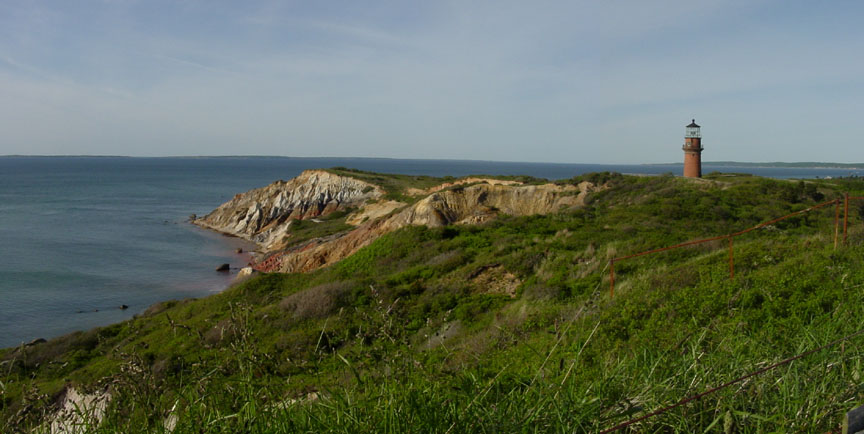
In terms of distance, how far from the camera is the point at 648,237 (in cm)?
1727

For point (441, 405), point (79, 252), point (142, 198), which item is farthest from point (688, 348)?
point (142, 198)

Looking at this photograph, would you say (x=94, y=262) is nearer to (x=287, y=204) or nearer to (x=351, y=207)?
(x=287, y=204)

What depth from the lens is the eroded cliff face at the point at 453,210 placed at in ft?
98.8

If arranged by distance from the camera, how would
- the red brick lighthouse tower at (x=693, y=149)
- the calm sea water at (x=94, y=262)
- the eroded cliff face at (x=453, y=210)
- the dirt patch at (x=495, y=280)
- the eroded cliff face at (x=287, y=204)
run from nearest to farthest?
the dirt patch at (x=495, y=280) < the calm sea water at (x=94, y=262) < the eroded cliff face at (x=453, y=210) < the red brick lighthouse tower at (x=693, y=149) < the eroded cliff face at (x=287, y=204)

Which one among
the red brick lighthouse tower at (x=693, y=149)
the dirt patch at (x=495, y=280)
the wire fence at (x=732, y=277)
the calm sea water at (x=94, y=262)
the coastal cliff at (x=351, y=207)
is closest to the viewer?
the wire fence at (x=732, y=277)

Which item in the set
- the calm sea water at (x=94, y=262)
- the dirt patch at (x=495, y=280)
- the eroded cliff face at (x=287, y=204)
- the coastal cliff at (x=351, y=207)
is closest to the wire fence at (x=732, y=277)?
the dirt patch at (x=495, y=280)

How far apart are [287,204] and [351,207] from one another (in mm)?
8035

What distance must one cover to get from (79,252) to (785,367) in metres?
47.5

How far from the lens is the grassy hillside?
3.24 metres

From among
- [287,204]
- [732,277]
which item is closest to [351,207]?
[287,204]

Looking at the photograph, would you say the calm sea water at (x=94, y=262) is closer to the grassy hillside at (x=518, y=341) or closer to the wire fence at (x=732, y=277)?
the grassy hillside at (x=518, y=341)

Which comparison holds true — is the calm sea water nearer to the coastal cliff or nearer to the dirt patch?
the coastal cliff

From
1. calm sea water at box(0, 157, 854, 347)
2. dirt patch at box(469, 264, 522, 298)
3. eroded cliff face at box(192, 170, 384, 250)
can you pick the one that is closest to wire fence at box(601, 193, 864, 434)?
dirt patch at box(469, 264, 522, 298)

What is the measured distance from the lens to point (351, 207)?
2101 inches
